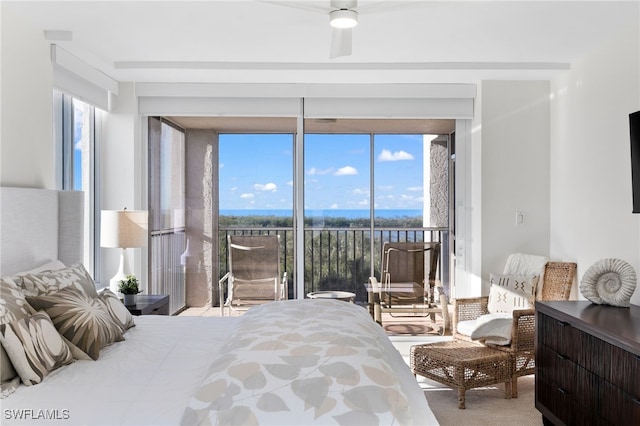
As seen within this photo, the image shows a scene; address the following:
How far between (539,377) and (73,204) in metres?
3.23

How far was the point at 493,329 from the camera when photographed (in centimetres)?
412

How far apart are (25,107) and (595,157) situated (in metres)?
3.87

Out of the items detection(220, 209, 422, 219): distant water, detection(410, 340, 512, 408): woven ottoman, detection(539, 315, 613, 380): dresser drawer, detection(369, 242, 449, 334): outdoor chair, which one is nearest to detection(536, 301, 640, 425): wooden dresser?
detection(539, 315, 613, 380): dresser drawer

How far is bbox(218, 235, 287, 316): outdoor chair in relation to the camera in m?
5.23

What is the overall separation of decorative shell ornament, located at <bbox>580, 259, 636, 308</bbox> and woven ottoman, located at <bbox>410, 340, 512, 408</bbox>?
0.84 metres

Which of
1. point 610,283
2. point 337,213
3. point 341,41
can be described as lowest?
point 610,283

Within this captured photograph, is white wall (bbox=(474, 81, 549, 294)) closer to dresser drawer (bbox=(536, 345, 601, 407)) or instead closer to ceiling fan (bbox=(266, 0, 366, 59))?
dresser drawer (bbox=(536, 345, 601, 407))

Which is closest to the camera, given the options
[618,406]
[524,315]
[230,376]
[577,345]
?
[230,376]

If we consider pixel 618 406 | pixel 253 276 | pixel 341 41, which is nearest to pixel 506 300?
pixel 618 406

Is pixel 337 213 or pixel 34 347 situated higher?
pixel 337 213

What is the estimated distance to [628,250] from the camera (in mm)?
3543

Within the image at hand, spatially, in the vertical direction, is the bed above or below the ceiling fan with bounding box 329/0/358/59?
below

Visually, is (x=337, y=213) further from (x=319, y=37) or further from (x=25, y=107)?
(x=25, y=107)

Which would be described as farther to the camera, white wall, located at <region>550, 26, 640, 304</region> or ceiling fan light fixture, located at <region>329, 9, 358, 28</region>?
white wall, located at <region>550, 26, 640, 304</region>
